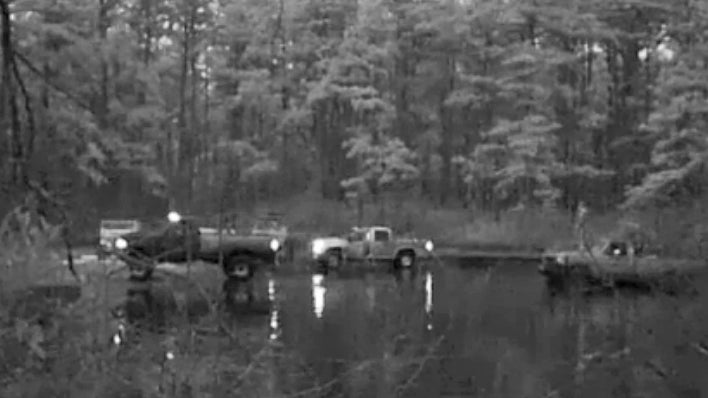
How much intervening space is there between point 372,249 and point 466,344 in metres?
22.7

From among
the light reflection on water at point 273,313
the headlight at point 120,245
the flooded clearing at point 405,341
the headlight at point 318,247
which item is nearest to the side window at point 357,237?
the headlight at point 318,247

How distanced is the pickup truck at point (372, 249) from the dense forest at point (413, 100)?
20.9 feet

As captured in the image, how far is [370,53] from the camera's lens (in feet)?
172

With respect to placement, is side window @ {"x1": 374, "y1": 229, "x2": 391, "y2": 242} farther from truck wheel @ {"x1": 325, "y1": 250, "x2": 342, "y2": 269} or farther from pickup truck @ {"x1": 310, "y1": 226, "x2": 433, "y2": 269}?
truck wheel @ {"x1": 325, "y1": 250, "x2": 342, "y2": 269}

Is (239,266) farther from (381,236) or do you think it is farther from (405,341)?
(405,341)

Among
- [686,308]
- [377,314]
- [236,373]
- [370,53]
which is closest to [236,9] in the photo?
[370,53]

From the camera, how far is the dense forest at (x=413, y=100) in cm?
4919

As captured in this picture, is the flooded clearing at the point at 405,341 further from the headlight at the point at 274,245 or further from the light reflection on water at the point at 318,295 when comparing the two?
the headlight at the point at 274,245

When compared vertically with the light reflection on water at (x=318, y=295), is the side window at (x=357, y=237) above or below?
above

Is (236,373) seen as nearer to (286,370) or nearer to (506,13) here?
(286,370)

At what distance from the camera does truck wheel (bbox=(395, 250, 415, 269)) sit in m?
41.6

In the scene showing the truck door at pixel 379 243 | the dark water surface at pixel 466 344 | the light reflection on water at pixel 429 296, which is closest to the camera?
the dark water surface at pixel 466 344

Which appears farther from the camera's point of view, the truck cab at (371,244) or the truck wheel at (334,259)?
the truck cab at (371,244)

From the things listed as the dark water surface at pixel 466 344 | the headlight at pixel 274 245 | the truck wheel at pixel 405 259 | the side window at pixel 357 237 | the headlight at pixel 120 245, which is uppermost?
the headlight at pixel 120 245
